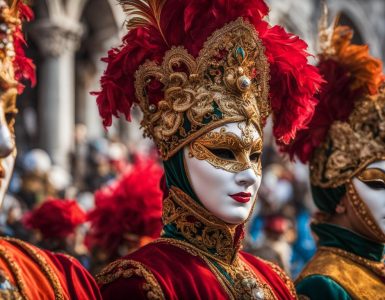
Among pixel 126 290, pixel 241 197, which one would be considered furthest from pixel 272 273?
pixel 126 290

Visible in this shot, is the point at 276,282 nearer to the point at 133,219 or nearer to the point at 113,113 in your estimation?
the point at 113,113

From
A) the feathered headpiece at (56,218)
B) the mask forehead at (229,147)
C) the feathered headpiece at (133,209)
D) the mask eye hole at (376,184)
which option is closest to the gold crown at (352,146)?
the mask eye hole at (376,184)

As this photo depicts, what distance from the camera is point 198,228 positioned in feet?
14.8

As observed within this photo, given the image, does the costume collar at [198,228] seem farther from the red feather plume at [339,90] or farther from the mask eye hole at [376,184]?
the red feather plume at [339,90]

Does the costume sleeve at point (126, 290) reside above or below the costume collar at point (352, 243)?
below

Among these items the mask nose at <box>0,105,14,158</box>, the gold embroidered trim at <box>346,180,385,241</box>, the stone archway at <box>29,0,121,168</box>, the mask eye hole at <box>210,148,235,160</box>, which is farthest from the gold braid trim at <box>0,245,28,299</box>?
the stone archway at <box>29,0,121,168</box>

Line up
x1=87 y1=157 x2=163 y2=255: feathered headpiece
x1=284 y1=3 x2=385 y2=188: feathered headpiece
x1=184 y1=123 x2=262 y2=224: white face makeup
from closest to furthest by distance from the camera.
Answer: x1=184 y1=123 x2=262 y2=224: white face makeup < x1=284 y1=3 x2=385 y2=188: feathered headpiece < x1=87 y1=157 x2=163 y2=255: feathered headpiece

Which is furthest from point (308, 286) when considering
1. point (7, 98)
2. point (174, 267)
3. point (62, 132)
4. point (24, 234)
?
point (62, 132)

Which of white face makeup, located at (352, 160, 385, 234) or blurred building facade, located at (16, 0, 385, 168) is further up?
blurred building facade, located at (16, 0, 385, 168)

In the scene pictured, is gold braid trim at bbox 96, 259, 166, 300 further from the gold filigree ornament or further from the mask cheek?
the mask cheek

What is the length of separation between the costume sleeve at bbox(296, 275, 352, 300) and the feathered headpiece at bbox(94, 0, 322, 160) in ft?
3.19

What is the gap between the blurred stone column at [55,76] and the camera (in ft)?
49.2

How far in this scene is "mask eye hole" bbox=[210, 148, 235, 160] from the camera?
440 centimetres

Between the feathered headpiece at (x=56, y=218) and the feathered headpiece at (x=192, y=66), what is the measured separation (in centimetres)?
180
